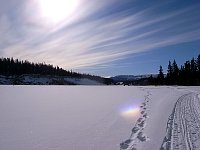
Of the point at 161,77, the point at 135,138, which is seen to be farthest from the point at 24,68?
the point at 135,138

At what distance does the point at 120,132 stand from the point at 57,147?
8.99 ft

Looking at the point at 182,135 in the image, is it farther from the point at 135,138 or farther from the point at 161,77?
the point at 161,77

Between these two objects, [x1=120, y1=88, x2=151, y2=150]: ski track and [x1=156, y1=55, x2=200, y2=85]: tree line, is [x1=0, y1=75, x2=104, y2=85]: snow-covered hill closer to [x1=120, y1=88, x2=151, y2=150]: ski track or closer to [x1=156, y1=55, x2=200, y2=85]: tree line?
[x1=156, y1=55, x2=200, y2=85]: tree line

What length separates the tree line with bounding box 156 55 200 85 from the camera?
3659 inches

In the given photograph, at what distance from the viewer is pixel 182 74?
9719 centimetres

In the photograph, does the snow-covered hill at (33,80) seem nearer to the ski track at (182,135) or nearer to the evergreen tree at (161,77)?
the evergreen tree at (161,77)

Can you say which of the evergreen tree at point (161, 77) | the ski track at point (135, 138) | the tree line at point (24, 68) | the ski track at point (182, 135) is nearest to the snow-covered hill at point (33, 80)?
the tree line at point (24, 68)

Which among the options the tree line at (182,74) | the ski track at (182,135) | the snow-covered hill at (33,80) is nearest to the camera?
the ski track at (182,135)

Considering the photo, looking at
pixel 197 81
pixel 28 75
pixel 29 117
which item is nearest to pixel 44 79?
pixel 28 75

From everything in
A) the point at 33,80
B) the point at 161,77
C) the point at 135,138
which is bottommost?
the point at 135,138

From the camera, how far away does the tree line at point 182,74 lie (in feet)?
305

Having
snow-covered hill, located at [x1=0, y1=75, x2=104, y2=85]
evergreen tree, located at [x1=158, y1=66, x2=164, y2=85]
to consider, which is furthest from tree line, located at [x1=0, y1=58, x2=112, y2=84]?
evergreen tree, located at [x1=158, y1=66, x2=164, y2=85]

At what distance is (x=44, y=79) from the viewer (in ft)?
554

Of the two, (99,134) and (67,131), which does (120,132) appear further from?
(67,131)
